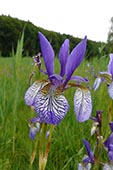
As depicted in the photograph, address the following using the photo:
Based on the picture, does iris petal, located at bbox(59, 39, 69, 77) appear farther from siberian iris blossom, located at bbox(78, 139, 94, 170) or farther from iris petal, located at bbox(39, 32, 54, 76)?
siberian iris blossom, located at bbox(78, 139, 94, 170)

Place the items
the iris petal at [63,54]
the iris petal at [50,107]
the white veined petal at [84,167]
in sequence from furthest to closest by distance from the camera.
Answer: the white veined petal at [84,167] < the iris petal at [63,54] < the iris petal at [50,107]

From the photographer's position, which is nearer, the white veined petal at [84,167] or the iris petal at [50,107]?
the iris petal at [50,107]

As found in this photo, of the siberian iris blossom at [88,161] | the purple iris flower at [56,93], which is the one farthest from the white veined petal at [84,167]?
the purple iris flower at [56,93]

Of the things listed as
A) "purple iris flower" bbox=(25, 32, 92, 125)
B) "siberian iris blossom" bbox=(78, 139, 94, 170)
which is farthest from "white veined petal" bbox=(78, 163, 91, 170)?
"purple iris flower" bbox=(25, 32, 92, 125)

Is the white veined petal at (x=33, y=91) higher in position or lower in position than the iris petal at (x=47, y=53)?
lower

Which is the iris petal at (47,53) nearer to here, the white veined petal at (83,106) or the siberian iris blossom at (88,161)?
the white veined petal at (83,106)

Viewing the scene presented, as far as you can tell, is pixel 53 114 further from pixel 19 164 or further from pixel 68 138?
pixel 68 138

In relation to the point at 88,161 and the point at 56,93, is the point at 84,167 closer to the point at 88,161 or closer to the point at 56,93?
the point at 88,161
